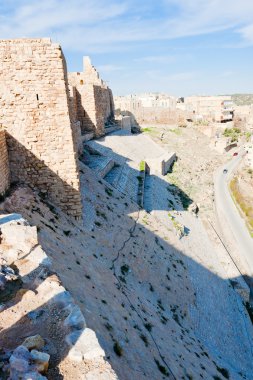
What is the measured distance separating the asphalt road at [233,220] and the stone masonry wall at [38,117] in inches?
585

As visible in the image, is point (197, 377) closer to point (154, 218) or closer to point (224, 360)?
point (224, 360)

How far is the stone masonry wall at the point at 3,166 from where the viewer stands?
9.24m

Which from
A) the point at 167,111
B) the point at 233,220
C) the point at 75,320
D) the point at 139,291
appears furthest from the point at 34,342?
the point at 167,111

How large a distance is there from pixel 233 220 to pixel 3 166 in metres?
24.0

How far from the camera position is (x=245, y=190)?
37812 millimetres

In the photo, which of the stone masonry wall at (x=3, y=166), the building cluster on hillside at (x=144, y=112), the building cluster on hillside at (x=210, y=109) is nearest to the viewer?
the stone masonry wall at (x=3, y=166)

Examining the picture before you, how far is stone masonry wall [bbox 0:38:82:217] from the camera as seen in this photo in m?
9.62

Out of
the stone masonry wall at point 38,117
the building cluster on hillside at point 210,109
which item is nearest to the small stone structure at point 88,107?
the stone masonry wall at point 38,117

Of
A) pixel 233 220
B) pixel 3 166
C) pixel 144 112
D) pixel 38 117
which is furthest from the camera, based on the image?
pixel 144 112

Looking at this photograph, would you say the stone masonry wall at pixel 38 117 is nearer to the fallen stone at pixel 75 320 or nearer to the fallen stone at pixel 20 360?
the fallen stone at pixel 75 320

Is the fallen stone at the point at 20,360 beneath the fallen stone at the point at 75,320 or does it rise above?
above

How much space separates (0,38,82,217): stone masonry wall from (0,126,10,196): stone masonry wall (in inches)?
10.8

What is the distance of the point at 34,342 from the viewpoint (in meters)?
3.97

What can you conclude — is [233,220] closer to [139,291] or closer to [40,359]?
[139,291]
